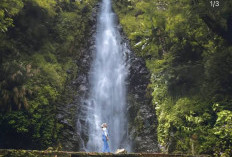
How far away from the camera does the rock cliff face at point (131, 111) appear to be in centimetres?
1608

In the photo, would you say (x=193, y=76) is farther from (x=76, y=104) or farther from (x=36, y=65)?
(x=36, y=65)

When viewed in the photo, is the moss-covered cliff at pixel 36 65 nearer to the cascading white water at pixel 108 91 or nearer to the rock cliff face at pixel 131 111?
the rock cliff face at pixel 131 111

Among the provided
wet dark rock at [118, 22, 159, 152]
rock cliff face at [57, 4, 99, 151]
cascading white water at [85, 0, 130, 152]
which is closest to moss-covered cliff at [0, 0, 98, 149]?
rock cliff face at [57, 4, 99, 151]

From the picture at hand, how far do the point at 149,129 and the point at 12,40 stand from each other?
→ 1059 centimetres

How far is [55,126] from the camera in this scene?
51.7 ft

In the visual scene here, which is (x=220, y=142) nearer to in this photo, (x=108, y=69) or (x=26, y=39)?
(x=108, y=69)

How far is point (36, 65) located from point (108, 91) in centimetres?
539

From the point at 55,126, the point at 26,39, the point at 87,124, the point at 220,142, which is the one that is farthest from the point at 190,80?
the point at 26,39

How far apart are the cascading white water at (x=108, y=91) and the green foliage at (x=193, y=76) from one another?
2.65 meters

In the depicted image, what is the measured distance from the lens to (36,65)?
1783 cm

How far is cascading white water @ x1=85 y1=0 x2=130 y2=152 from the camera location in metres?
16.9

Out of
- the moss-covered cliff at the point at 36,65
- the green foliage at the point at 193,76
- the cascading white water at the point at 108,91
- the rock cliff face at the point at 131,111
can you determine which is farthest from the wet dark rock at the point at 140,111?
the moss-covered cliff at the point at 36,65

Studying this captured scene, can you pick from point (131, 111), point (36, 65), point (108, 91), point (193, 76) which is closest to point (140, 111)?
point (131, 111)

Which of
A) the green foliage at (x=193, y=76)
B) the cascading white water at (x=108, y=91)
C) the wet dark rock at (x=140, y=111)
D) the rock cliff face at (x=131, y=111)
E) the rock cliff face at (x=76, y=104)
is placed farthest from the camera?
the cascading white water at (x=108, y=91)
